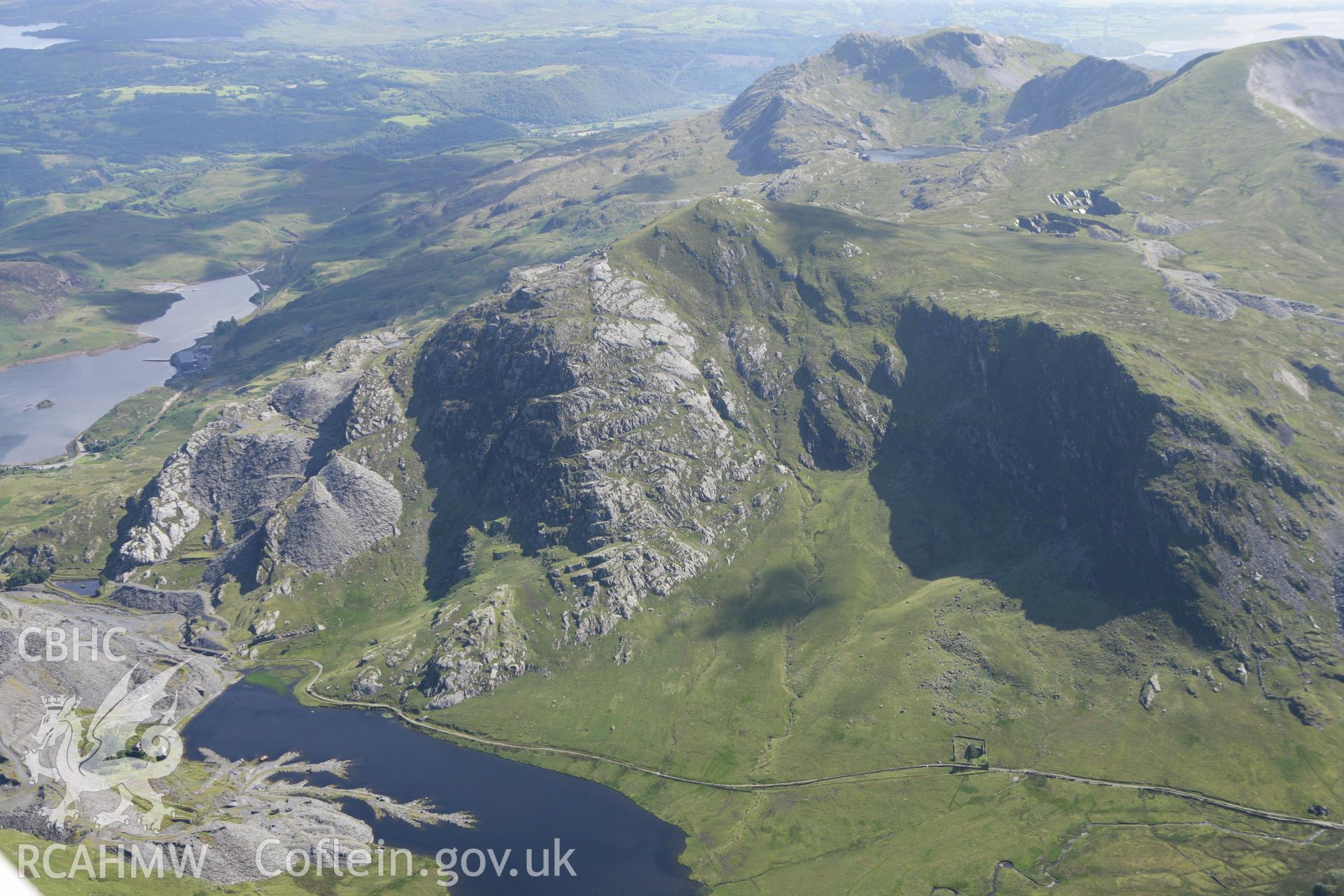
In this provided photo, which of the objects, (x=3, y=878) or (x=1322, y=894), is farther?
(x=1322, y=894)

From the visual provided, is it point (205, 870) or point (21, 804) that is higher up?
point (21, 804)

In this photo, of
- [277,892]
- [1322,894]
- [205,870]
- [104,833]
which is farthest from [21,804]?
[1322,894]

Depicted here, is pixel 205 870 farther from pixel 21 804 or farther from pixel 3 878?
pixel 3 878

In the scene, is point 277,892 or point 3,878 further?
point 277,892

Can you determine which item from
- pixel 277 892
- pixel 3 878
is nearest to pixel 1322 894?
pixel 277 892

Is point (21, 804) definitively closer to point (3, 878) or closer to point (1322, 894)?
point (3, 878)

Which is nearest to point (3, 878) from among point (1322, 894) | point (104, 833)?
point (104, 833)

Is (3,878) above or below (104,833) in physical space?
above

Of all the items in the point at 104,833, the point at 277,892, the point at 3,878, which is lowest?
the point at 277,892
